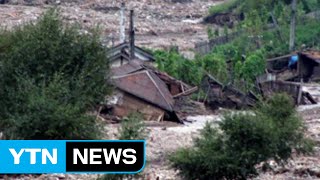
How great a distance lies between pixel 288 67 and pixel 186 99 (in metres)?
10.7

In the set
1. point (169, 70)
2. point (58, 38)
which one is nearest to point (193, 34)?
point (169, 70)

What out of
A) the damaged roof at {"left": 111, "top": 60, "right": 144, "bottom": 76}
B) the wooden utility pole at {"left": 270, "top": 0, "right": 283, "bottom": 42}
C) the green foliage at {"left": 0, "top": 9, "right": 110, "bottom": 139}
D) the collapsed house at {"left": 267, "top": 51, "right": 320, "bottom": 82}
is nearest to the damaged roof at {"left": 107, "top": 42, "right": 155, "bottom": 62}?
the damaged roof at {"left": 111, "top": 60, "right": 144, "bottom": 76}

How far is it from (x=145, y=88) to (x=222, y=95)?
572 cm

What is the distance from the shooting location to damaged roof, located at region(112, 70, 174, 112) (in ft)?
104

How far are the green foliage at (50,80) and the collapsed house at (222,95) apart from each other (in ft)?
40.1

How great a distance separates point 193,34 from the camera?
207 ft

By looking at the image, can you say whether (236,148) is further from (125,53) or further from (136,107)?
(125,53)

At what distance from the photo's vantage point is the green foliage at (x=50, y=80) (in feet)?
65.8

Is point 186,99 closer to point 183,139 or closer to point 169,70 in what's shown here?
point 169,70

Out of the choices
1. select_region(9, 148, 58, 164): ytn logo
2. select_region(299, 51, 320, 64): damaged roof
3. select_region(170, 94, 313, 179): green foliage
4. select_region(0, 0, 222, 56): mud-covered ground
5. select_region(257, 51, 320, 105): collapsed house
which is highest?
select_region(9, 148, 58, 164): ytn logo

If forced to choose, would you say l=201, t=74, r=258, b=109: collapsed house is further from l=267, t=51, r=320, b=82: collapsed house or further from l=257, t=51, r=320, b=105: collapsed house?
l=267, t=51, r=320, b=82: collapsed house

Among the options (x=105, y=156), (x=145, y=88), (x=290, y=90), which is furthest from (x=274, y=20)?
(x=105, y=156)

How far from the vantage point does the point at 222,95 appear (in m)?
37.2

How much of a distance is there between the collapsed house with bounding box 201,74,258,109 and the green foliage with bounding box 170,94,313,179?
16.9 meters
